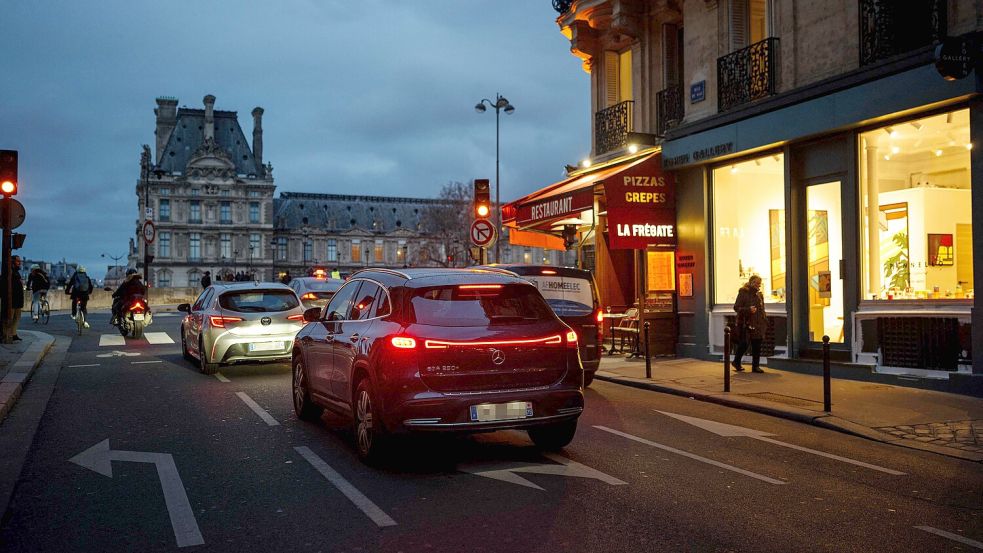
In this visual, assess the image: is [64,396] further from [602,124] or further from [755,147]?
[602,124]

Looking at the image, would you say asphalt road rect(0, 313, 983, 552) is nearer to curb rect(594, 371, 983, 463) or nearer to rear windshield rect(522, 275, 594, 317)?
curb rect(594, 371, 983, 463)

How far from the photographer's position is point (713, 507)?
569cm

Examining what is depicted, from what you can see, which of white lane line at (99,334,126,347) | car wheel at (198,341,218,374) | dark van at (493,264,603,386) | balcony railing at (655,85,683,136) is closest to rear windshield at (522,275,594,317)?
dark van at (493,264,603,386)

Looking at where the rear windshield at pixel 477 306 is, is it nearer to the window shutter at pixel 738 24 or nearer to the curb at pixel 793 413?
the curb at pixel 793 413

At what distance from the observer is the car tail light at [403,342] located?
662 cm

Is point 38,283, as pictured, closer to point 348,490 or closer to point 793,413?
point 348,490

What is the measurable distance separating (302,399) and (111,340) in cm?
1419

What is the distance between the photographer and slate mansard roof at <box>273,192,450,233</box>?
14000 centimetres

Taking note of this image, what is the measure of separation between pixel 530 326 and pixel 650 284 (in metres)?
12.0

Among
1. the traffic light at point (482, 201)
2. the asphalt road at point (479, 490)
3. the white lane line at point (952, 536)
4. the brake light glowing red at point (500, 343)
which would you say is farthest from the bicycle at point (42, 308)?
the white lane line at point (952, 536)

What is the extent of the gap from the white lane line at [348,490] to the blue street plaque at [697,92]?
12.3 m

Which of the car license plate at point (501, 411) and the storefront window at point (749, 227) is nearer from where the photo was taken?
the car license plate at point (501, 411)

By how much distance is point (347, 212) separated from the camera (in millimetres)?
143875

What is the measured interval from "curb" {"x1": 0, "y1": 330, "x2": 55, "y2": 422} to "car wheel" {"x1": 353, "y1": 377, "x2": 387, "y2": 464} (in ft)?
15.1
